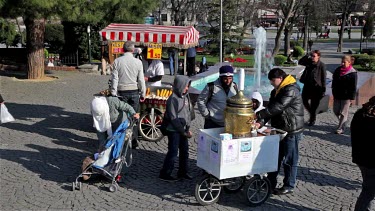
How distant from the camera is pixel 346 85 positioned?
9.52m

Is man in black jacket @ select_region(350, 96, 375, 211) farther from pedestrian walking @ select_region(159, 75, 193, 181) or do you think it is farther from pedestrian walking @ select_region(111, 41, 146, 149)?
pedestrian walking @ select_region(111, 41, 146, 149)

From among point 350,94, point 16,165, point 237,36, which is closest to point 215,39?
point 237,36

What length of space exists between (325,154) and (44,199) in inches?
193

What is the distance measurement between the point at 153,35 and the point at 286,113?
5089mm

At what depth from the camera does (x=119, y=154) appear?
256 inches

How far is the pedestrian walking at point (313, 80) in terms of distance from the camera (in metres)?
9.97

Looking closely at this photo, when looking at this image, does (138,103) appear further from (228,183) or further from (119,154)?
(228,183)

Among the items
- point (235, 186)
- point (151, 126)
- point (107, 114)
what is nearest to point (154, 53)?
point (151, 126)

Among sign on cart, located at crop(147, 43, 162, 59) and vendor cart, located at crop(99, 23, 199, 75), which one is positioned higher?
vendor cart, located at crop(99, 23, 199, 75)

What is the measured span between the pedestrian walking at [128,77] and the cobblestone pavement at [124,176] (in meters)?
1.03

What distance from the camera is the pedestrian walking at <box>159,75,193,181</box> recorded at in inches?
257

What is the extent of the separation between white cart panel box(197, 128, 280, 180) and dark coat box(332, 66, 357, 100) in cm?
430

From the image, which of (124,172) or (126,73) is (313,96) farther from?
(124,172)

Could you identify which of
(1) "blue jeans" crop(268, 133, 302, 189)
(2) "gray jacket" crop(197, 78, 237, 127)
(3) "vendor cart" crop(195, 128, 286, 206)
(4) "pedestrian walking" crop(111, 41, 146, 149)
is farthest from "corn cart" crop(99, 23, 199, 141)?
→ (1) "blue jeans" crop(268, 133, 302, 189)
